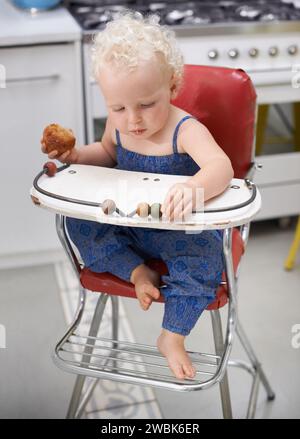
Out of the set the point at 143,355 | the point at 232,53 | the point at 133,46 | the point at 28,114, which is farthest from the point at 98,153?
the point at 232,53

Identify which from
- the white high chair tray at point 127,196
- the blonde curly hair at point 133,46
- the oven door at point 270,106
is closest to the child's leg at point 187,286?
the white high chair tray at point 127,196

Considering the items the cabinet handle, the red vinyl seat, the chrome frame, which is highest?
the cabinet handle

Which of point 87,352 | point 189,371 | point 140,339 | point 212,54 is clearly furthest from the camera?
point 212,54

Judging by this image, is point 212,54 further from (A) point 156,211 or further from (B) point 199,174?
(A) point 156,211

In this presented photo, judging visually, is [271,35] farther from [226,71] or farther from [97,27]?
[226,71]

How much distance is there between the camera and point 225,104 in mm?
1379

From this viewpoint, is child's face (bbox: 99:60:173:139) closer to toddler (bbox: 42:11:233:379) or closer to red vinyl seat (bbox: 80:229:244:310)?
toddler (bbox: 42:11:233:379)

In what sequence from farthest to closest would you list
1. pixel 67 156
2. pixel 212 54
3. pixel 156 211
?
pixel 212 54 → pixel 67 156 → pixel 156 211

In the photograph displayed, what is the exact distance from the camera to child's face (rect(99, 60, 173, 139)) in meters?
1.10

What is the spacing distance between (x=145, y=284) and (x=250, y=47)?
4.07ft

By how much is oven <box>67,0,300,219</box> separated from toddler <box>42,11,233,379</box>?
2.85 feet

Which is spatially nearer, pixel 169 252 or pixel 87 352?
pixel 169 252

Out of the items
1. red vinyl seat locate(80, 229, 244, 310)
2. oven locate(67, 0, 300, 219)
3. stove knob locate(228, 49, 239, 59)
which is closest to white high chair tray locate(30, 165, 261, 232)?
red vinyl seat locate(80, 229, 244, 310)

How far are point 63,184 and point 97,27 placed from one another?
106 cm
